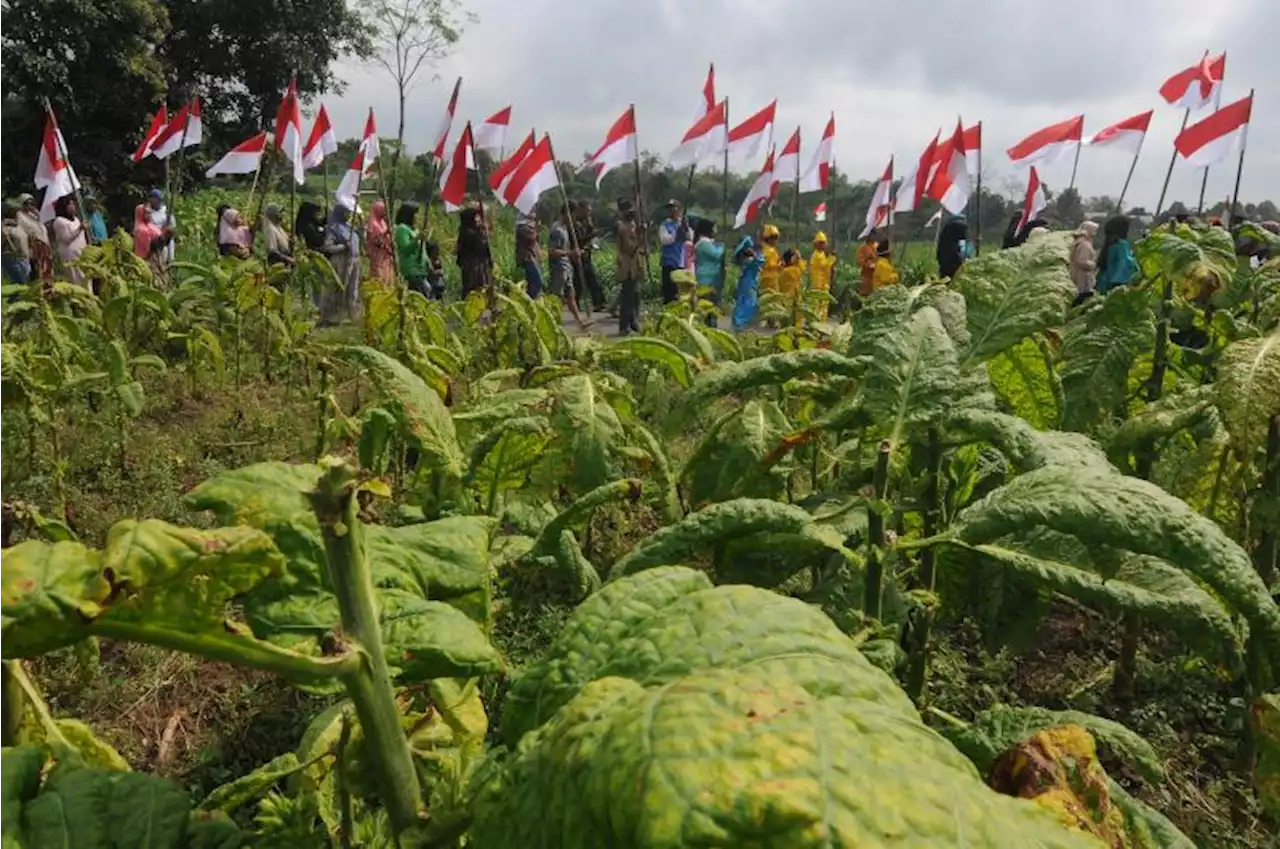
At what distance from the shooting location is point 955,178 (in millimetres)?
11016

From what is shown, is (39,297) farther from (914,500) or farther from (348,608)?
(348,608)

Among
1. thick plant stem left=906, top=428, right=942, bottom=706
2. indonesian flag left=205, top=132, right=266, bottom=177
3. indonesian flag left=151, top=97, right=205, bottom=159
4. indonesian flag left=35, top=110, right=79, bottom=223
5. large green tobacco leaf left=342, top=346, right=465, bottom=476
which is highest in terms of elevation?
indonesian flag left=151, top=97, right=205, bottom=159

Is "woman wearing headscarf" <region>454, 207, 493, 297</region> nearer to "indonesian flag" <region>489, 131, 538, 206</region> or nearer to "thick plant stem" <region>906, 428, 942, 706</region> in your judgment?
"indonesian flag" <region>489, 131, 538, 206</region>

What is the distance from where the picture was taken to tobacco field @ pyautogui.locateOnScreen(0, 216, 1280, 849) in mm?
668

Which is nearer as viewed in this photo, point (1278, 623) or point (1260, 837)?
point (1278, 623)

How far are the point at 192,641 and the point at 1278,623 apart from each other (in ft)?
4.49

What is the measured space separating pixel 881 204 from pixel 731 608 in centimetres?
1415

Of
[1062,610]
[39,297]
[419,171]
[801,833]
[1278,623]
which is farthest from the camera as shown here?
[419,171]

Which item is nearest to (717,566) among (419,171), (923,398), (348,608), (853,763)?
(923,398)

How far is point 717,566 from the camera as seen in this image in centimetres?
190

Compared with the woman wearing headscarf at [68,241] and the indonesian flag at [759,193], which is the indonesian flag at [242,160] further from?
the indonesian flag at [759,193]

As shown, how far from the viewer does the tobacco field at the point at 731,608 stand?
668 mm

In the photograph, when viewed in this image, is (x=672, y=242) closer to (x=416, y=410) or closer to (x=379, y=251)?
(x=379, y=251)

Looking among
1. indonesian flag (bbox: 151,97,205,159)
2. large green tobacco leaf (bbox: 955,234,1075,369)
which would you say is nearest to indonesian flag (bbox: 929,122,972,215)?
indonesian flag (bbox: 151,97,205,159)
